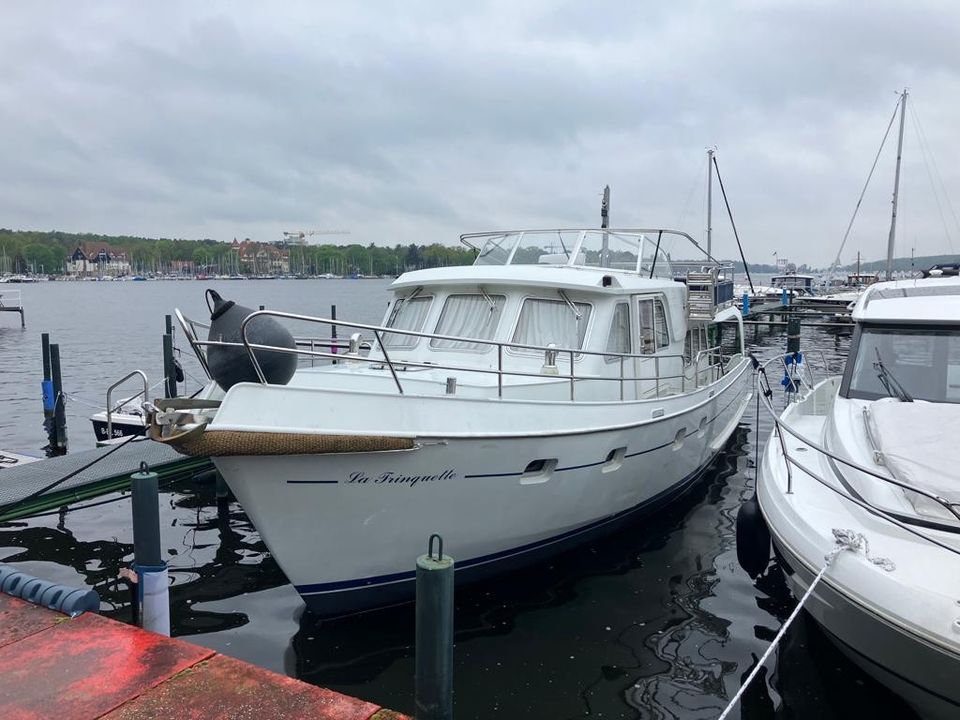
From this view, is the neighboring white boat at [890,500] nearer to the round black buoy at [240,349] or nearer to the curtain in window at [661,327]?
the curtain in window at [661,327]

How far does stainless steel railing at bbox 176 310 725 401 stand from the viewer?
4930 millimetres

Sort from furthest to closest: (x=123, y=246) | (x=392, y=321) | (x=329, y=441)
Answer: (x=123, y=246) < (x=392, y=321) < (x=329, y=441)

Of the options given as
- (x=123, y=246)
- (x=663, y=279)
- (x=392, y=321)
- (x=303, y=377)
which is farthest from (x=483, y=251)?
(x=123, y=246)

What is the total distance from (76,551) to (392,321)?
4445 millimetres

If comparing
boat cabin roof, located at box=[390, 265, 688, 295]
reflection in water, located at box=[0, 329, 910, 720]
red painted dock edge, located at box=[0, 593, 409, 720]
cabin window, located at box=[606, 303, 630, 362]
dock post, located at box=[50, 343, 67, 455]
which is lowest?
reflection in water, located at box=[0, 329, 910, 720]

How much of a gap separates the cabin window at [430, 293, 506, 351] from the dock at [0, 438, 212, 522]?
11.9 feet

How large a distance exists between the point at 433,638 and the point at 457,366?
12.3 ft

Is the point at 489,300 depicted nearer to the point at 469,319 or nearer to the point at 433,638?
the point at 469,319

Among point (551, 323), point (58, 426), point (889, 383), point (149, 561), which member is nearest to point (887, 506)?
point (889, 383)

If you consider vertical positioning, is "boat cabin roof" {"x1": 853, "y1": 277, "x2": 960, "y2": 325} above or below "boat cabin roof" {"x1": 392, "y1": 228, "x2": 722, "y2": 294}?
below

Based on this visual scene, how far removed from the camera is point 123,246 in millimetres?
169875

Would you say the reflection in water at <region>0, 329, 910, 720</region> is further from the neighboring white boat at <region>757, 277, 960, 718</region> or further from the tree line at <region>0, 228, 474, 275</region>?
the tree line at <region>0, 228, 474, 275</region>

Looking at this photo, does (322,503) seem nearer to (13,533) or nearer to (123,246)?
(13,533)

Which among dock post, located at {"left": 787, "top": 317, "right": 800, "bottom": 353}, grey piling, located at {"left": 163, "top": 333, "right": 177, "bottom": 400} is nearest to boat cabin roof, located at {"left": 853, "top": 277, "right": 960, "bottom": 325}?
dock post, located at {"left": 787, "top": 317, "right": 800, "bottom": 353}
